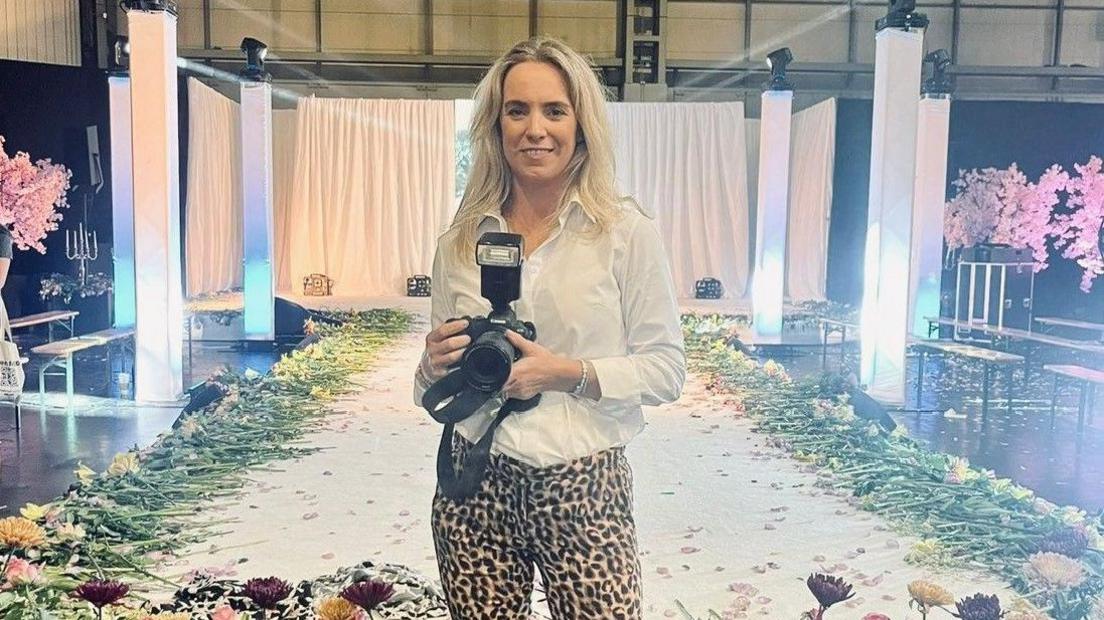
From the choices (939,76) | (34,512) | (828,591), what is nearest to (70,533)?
(34,512)

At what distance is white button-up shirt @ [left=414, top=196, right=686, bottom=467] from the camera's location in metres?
0.89

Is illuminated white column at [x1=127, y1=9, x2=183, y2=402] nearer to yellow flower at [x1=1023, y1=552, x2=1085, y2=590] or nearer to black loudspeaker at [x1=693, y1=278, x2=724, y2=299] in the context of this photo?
black loudspeaker at [x1=693, y1=278, x2=724, y2=299]

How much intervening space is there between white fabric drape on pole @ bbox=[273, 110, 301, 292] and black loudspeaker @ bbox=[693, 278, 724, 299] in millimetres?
1664

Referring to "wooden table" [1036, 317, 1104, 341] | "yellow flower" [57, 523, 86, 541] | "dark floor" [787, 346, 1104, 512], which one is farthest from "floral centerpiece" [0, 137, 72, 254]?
"wooden table" [1036, 317, 1104, 341]

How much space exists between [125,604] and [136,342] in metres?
1.39

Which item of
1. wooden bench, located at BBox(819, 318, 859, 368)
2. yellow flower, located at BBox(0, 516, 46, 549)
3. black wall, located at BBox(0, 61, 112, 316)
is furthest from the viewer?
wooden bench, located at BBox(819, 318, 859, 368)

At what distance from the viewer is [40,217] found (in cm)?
266

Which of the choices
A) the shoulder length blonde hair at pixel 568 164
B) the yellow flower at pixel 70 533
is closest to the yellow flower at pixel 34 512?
the yellow flower at pixel 70 533

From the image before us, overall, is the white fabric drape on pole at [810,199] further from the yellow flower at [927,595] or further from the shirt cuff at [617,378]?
the shirt cuff at [617,378]

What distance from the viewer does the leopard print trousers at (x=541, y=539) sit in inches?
36.7

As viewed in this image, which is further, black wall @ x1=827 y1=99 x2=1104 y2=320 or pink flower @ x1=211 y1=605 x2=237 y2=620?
black wall @ x1=827 y1=99 x2=1104 y2=320

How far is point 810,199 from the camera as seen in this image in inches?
155

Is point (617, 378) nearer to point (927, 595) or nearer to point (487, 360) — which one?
point (487, 360)

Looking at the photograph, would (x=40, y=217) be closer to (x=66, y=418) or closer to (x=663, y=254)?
(x=66, y=418)
